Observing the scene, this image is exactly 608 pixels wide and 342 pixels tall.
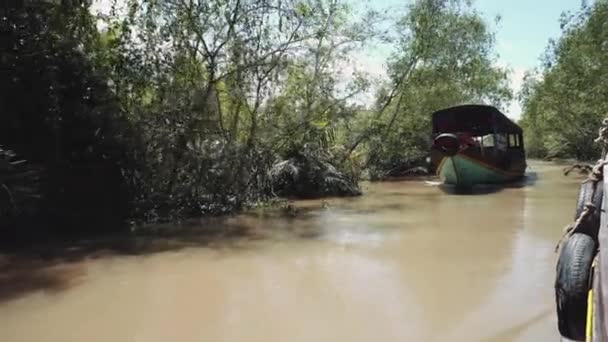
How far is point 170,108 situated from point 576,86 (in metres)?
16.0

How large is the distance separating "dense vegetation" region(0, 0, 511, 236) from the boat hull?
9.21 ft

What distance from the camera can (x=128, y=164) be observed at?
28.6 ft

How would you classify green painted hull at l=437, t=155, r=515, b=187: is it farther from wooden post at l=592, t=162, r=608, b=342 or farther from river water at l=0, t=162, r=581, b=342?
wooden post at l=592, t=162, r=608, b=342

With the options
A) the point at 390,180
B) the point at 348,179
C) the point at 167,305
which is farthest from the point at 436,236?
the point at 390,180

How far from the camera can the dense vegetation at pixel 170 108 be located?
7656 millimetres

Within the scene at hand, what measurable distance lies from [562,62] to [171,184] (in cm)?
1662

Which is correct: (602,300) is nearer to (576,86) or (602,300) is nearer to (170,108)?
(170,108)

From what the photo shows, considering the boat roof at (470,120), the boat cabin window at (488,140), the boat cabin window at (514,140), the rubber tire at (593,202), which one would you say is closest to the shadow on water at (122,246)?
the rubber tire at (593,202)

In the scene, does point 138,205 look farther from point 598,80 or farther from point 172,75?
point 598,80

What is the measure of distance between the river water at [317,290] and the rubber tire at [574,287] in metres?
0.81

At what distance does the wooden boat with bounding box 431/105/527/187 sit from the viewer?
15.1 metres

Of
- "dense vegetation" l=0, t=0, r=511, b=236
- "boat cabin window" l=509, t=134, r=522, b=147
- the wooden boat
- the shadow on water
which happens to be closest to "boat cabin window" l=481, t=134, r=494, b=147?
the wooden boat

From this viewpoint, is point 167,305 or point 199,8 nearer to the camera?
point 167,305

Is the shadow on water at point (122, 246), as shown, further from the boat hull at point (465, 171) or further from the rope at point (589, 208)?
the boat hull at point (465, 171)
